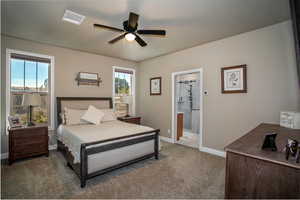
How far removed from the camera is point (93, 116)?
3.68 meters

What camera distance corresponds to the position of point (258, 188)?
1145 mm

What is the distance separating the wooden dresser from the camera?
3.33 ft

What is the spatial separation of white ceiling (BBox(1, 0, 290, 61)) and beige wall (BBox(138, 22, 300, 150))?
Answer: 0.28 metres

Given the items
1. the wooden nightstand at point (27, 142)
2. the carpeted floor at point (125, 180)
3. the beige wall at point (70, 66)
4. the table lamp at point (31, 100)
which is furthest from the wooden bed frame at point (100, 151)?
the beige wall at point (70, 66)

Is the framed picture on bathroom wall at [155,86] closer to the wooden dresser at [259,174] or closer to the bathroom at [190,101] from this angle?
the bathroom at [190,101]

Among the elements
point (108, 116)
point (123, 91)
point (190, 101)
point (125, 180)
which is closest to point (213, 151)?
point (125, 180)

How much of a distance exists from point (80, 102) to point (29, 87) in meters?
1.19

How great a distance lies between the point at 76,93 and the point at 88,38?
165 cm

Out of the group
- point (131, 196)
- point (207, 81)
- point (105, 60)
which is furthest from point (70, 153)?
point (207, 81)

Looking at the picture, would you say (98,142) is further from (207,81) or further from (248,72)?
(248,72)

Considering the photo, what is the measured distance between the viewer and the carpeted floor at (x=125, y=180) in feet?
6.66

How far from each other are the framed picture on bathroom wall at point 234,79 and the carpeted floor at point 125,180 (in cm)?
160

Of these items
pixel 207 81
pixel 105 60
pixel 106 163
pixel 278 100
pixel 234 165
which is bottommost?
pixel 106 163

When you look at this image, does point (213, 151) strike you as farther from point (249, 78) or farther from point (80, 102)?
point (80, 102)
